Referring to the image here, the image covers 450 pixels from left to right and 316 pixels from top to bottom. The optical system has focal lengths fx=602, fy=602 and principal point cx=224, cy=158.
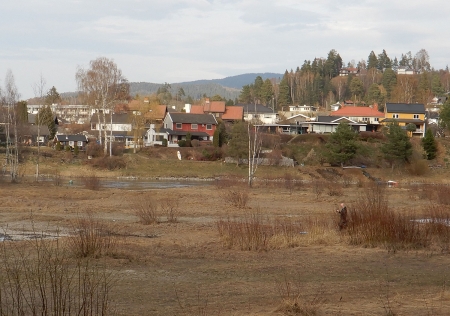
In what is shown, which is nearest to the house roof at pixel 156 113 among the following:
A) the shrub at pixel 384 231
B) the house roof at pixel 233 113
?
the house roof at pixel 233 113

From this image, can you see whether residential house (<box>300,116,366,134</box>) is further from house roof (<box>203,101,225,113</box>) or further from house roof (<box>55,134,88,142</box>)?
house roof (<box>55,134,88,142</box>)

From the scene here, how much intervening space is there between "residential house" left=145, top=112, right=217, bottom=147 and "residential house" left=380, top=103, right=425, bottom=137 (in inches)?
1090

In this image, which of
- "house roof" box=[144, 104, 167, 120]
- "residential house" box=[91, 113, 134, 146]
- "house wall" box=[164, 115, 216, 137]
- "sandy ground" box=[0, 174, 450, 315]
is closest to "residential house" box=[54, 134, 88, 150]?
"house roof" box=[144, 104, 167, 120]

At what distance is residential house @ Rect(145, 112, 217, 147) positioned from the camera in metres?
88.9

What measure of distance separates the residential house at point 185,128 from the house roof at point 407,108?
29.7 meters

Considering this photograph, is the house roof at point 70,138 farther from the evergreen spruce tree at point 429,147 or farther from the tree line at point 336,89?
the tree line at point 336,89

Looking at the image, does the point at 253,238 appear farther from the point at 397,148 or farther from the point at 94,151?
the point at 94,151

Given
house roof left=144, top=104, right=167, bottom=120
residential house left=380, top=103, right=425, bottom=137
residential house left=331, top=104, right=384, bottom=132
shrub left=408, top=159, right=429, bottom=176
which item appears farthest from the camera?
residential house left=331, top=104, right=384, bottom=132

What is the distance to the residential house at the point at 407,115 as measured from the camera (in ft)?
A: 311

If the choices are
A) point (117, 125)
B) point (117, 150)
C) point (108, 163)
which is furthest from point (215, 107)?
point (108, 163)

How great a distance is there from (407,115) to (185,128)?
36.0m

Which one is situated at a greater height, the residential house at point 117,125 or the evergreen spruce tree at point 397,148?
the residential house at point 117,125

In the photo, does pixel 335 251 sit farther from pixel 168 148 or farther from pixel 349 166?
pixel 168 148

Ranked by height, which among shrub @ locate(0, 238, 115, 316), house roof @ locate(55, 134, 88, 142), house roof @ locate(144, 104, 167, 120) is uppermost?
house roof @ locate(144, 104, 167, 120)
